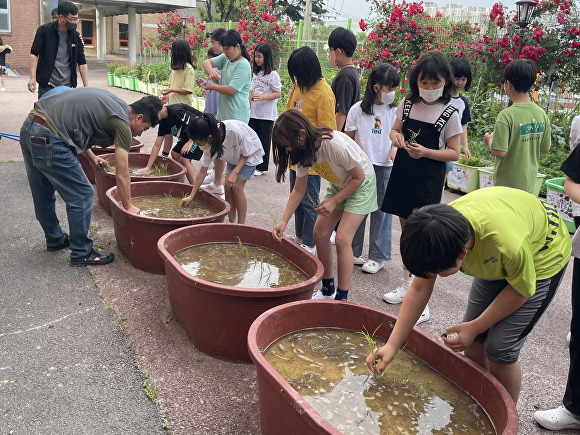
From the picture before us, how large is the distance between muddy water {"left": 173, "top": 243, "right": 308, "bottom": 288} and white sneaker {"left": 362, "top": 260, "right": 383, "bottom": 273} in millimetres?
953

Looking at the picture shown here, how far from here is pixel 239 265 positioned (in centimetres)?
346

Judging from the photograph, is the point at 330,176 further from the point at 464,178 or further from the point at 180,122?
the point at 464,178

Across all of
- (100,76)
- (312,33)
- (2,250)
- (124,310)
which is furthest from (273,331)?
(100,76)

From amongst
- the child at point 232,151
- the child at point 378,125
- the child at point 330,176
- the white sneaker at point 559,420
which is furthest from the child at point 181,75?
the white sneaker at point 559,420

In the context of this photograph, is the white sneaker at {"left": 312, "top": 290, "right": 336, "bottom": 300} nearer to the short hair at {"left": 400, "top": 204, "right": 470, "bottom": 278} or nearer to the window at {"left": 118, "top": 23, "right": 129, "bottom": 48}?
the short hair at {"left": 400, "top": 204, "right": 470, "bottom": 278}

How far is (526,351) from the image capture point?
3.23 m

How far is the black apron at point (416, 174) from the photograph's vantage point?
3.36 m

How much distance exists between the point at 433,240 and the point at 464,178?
5354 millimetres

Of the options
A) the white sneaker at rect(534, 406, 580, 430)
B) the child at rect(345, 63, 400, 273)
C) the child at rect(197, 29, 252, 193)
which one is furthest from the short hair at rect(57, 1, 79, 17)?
the white sneaker at rect(534, 406, 580, 430)

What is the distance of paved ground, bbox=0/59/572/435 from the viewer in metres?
2.42

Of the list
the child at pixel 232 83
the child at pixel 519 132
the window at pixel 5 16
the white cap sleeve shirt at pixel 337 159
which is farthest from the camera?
the window at pixel 5 16

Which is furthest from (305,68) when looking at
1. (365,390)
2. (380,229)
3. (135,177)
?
(365,390)

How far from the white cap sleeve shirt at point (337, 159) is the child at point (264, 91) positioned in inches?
114

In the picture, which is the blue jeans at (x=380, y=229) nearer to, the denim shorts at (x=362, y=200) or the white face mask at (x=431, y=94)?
the denim shorts at (x=362, y=200)
